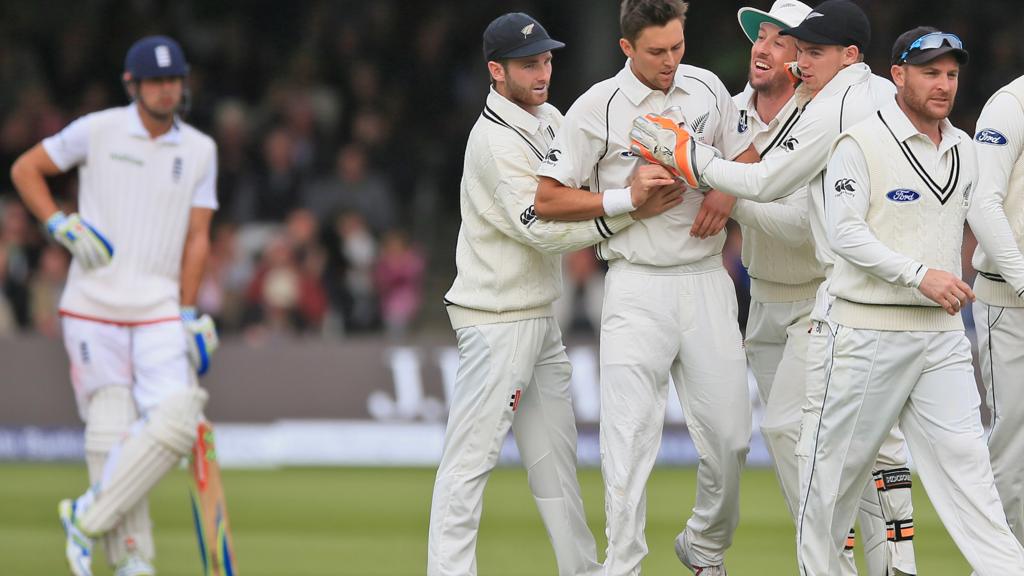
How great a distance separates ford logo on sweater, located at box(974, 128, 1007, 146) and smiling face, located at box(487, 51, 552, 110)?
179cm

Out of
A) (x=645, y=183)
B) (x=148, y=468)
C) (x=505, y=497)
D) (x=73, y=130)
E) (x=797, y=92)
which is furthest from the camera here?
(x=505, y=497)

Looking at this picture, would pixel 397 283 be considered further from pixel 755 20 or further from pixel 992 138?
pixel 992 138

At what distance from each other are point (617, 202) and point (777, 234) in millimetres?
739

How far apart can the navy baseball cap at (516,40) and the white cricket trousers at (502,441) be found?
3.61ft

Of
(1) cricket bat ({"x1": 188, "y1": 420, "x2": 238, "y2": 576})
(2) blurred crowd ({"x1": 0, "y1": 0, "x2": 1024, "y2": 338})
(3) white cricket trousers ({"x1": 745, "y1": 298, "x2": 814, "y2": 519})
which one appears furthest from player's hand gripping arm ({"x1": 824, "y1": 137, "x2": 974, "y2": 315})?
(2) blurred crowd ({"x1": 0, "y1": 0, "x2": 1024, "y2": 338})

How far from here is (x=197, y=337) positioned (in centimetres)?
735

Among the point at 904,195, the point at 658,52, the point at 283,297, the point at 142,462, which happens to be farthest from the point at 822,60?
the point at 283,297

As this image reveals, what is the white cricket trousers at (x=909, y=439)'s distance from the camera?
537cm

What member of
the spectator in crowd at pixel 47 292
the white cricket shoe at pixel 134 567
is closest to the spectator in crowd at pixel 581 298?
the spectator in crowd at pixel 47 292

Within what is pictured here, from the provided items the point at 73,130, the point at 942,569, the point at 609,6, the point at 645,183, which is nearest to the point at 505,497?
the point at 942,569

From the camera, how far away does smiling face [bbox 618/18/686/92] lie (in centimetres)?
588

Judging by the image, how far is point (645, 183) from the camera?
5.84 meters

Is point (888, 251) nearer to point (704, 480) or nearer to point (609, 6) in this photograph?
point (704, 480)

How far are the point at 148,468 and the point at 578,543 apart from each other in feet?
6.27
